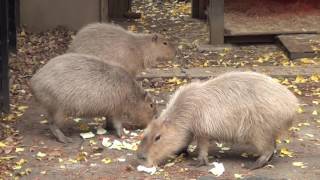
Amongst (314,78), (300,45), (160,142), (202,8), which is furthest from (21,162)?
(202,8)

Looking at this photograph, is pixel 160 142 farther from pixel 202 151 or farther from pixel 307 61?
pixel 307 61

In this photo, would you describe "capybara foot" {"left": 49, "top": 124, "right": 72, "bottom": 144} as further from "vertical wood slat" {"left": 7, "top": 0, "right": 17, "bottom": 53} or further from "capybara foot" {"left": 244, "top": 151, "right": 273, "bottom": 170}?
"vertical wood slat" {"left": 7, "top": 0, "right": 17, "bottom": 53}

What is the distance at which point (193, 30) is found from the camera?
42.4 feet

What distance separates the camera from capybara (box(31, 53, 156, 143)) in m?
6.76

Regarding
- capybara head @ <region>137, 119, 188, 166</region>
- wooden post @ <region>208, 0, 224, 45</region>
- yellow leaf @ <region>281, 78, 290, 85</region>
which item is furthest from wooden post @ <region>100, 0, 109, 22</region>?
capybara head @ <region>137, 119, 188, 166</region>

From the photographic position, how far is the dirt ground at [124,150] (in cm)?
600

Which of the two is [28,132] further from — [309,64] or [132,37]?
[309,64]

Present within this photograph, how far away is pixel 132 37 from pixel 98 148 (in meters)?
2.30

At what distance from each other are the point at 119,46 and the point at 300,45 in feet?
10.9

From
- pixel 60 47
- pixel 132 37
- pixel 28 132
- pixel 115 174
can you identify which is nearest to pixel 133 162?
pixel 115 174

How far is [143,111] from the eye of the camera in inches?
278

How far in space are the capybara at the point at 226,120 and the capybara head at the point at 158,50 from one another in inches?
101

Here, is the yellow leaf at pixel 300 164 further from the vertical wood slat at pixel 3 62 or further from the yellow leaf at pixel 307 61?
the yellow leaf at pixel 307 61

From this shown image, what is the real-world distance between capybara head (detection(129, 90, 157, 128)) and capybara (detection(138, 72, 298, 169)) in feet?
2.73
